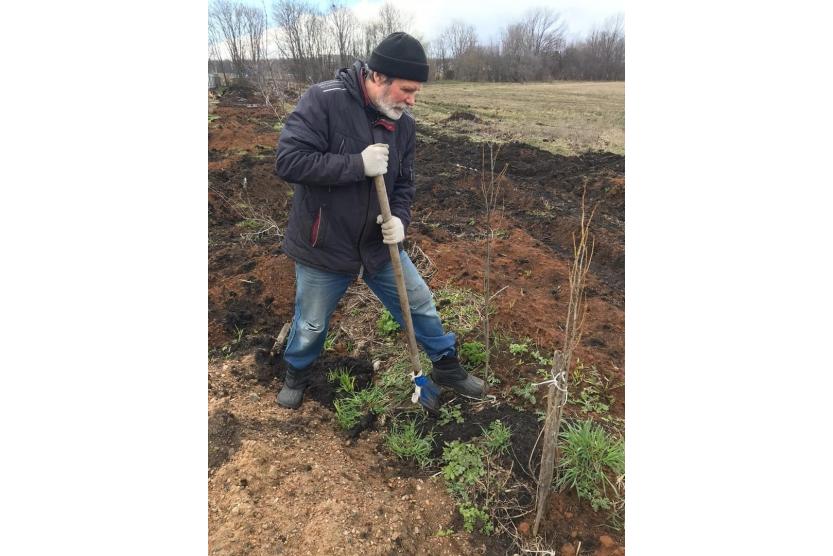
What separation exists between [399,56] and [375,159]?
402 millimetres

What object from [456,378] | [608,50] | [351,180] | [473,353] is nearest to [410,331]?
[456,378]

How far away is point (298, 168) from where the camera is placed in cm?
191

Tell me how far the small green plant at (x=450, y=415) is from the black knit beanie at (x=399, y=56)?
158 centimetres

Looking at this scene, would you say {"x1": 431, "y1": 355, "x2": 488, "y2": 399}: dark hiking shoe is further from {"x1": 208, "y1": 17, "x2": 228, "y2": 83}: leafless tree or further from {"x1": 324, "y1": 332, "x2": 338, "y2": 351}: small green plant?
{"x1": 208, "y1": 17, "x2": 228, "y2": 83}: leafless tree

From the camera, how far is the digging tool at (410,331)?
2.07m

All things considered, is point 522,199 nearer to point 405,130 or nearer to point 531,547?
point 405,130

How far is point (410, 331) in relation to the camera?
7.82ft

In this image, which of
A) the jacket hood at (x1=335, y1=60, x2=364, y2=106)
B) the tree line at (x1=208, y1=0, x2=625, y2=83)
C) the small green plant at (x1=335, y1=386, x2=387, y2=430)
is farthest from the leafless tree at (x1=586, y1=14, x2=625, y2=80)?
the small green plant at (x1=335, y1=386, x2=387, y2=430)

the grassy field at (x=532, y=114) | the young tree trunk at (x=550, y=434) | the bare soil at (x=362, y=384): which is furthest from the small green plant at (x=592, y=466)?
the grassy field at (x=532, y=114)

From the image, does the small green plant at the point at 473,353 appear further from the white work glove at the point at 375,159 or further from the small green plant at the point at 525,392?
the white work glove at the point at 375,159

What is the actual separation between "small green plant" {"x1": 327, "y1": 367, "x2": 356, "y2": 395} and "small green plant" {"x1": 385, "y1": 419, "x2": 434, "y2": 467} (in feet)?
1.39

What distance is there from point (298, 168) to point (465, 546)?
158 cm
